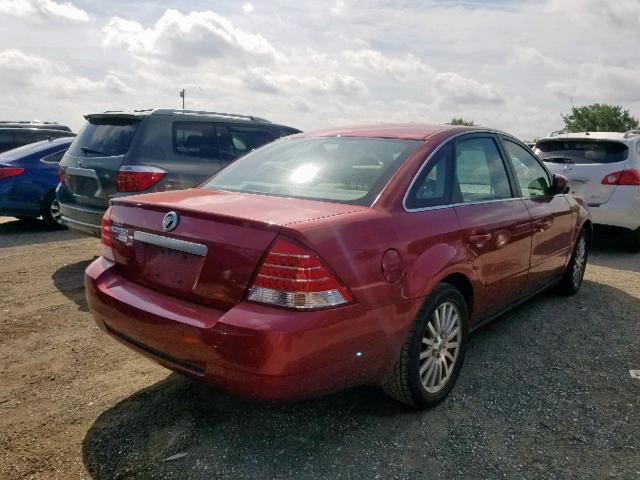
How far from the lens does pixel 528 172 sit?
4.29 metres

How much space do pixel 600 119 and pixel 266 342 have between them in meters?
54.4

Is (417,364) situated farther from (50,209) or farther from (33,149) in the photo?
(33,149)

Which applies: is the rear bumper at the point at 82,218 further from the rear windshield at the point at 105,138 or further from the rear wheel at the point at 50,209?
the rear wheel at the point at 50,209

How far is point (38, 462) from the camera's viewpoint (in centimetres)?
248

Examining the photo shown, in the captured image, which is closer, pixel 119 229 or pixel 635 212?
pixel 119 229

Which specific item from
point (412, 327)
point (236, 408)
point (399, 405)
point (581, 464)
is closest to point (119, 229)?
point (236, 408)

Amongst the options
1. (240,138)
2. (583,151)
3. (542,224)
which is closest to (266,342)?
(542,224)

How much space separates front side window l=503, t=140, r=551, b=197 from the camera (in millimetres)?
4094

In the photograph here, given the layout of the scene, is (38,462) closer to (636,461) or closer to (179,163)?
(636,461)

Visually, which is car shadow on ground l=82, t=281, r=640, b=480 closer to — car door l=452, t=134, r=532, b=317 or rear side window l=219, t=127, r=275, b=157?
car door l=452, t=134, r=532, b=317

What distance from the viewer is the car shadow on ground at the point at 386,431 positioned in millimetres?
2479

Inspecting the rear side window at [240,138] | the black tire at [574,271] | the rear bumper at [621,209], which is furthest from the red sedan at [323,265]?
the rear bumper at [621,209]

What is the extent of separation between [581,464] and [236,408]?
1737 mm

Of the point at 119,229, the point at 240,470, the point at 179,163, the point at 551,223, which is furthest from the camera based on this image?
the point at 179,163
